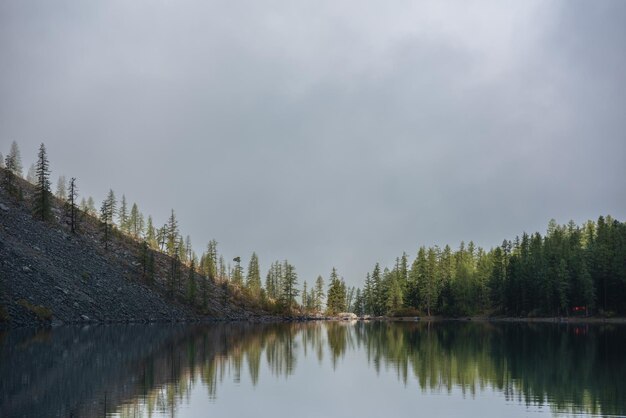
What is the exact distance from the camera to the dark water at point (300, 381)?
27.8m

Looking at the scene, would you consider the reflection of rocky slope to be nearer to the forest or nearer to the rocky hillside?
the rocky hillside

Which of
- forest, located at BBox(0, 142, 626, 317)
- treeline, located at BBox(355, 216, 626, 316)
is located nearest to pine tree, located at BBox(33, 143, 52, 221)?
forest, located at BBox(0, 142, 626, 317)

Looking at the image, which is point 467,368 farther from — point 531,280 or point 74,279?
point 531,280

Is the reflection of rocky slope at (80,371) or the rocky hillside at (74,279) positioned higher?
the rocky hillside at (74,279)

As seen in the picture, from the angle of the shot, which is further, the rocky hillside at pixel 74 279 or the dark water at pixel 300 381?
the rocky hillside at pixel 74 279

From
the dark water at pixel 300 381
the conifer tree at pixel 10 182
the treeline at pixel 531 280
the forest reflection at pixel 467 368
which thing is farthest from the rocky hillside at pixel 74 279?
the treeline at pixel 531 280

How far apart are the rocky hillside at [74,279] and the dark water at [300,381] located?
109 ft

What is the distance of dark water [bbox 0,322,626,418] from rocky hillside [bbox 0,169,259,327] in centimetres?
3317

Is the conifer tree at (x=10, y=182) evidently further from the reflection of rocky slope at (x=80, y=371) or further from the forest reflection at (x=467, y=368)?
the forest reflection at (x=467, y=368)

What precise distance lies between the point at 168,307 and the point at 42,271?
144 feet

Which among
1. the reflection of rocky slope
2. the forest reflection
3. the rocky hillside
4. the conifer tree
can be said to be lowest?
the forest reflection

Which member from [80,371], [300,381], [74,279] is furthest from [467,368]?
[74,279]

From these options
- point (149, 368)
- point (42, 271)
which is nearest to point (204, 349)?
point (149, 368)

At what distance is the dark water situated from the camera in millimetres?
27766
